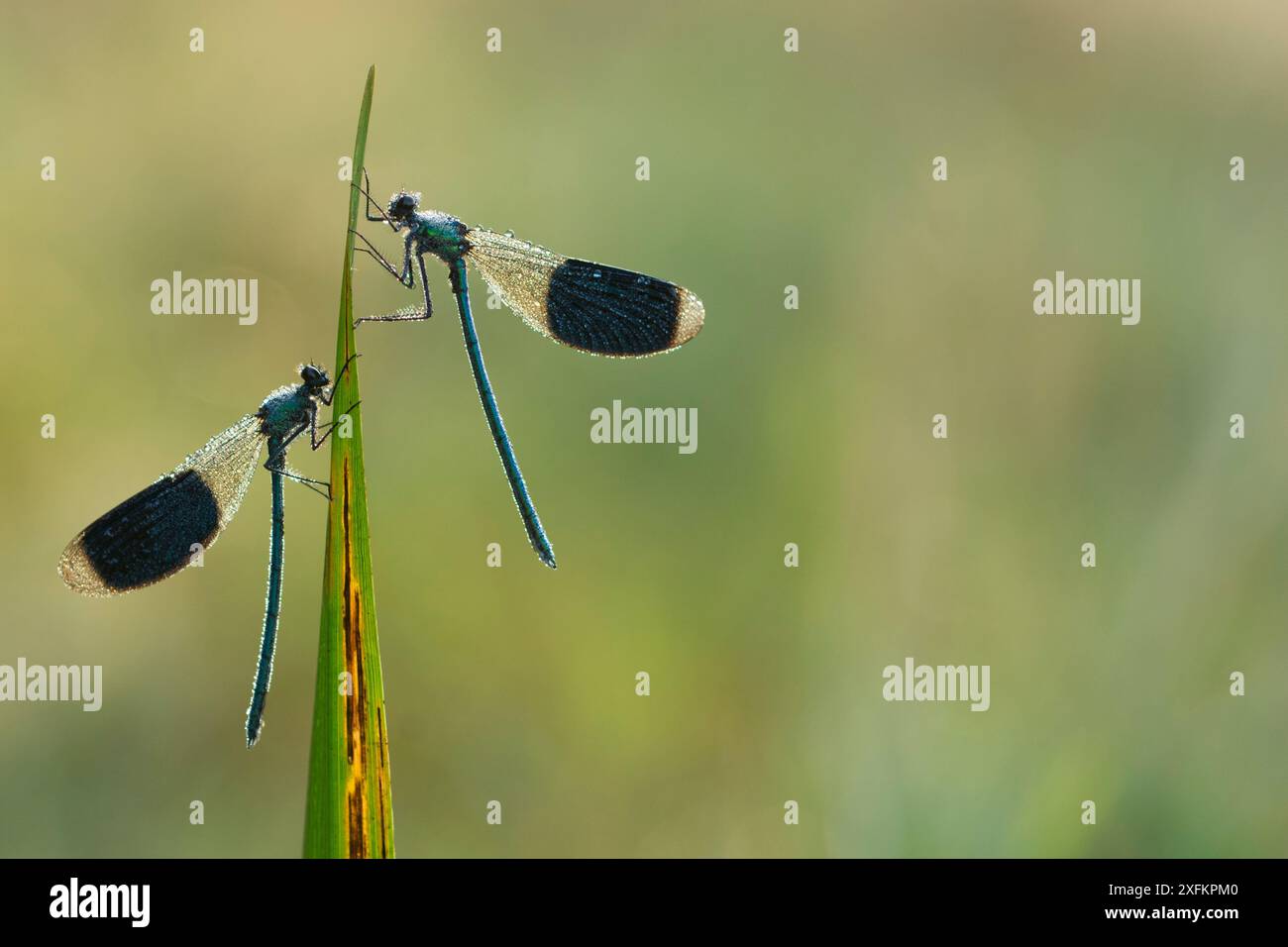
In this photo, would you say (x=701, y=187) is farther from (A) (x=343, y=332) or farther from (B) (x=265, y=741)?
(A) (x=343, y=332)

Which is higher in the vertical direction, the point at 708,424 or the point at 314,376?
the point at 708,424

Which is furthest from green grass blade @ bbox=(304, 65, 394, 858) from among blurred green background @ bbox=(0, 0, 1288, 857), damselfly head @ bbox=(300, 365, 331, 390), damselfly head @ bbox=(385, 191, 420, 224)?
blurred green background @ bbox=(0, 0, 1288, 857)

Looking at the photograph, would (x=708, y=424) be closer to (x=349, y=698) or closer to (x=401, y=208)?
(x=401, y=208)

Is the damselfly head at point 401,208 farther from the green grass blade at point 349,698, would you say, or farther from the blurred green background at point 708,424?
the green grass blade at point 349,698

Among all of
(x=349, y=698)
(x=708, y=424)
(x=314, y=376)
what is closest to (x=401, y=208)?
(x=314, y=376)

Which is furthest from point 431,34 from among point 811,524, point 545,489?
point 811,524

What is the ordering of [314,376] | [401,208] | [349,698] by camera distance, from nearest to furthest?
[349,698], [314,376], [401,208]

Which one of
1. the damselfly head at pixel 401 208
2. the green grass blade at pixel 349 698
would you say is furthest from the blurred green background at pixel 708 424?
the green grass blade at pixel 349 698
